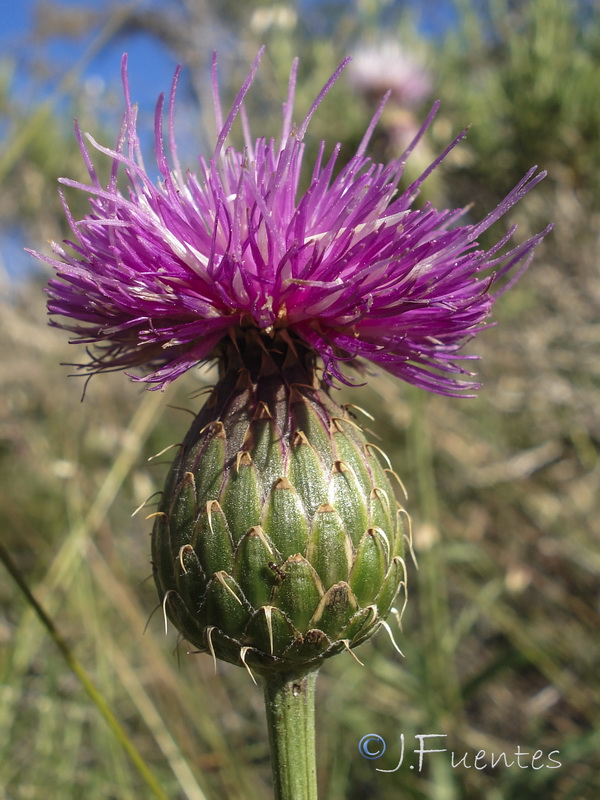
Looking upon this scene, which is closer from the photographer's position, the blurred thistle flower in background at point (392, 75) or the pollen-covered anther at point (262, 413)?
the pollen-covered anther at point (262, 413)

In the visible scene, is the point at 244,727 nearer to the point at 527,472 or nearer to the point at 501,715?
the point at 501,715

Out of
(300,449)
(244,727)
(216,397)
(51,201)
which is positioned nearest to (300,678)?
(300,449)

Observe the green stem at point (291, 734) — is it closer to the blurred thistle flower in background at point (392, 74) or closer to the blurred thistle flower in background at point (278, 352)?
the blurred thistle flower in background at point (278, 352)

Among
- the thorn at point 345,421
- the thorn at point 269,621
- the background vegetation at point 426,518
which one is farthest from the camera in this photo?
the background vegetation at point 426,518

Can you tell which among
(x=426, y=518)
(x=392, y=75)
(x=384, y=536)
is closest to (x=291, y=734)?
(x=384, y=536)

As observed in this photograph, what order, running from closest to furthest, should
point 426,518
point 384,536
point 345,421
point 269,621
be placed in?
point 269,621
point 384,536
point 345,421
point 426,518

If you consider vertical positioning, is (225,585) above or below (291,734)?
above

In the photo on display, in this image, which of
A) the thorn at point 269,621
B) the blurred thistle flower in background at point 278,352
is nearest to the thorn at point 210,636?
the blurred thistle flower in background at point 278,352

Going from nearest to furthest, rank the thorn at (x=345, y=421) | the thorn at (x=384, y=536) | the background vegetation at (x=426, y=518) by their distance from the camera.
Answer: the thorn at (x=384, y=536), the thorn at (x=345, y=421), the background vegetation at (x=426, y=518)

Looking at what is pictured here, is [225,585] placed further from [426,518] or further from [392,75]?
[392,75]
